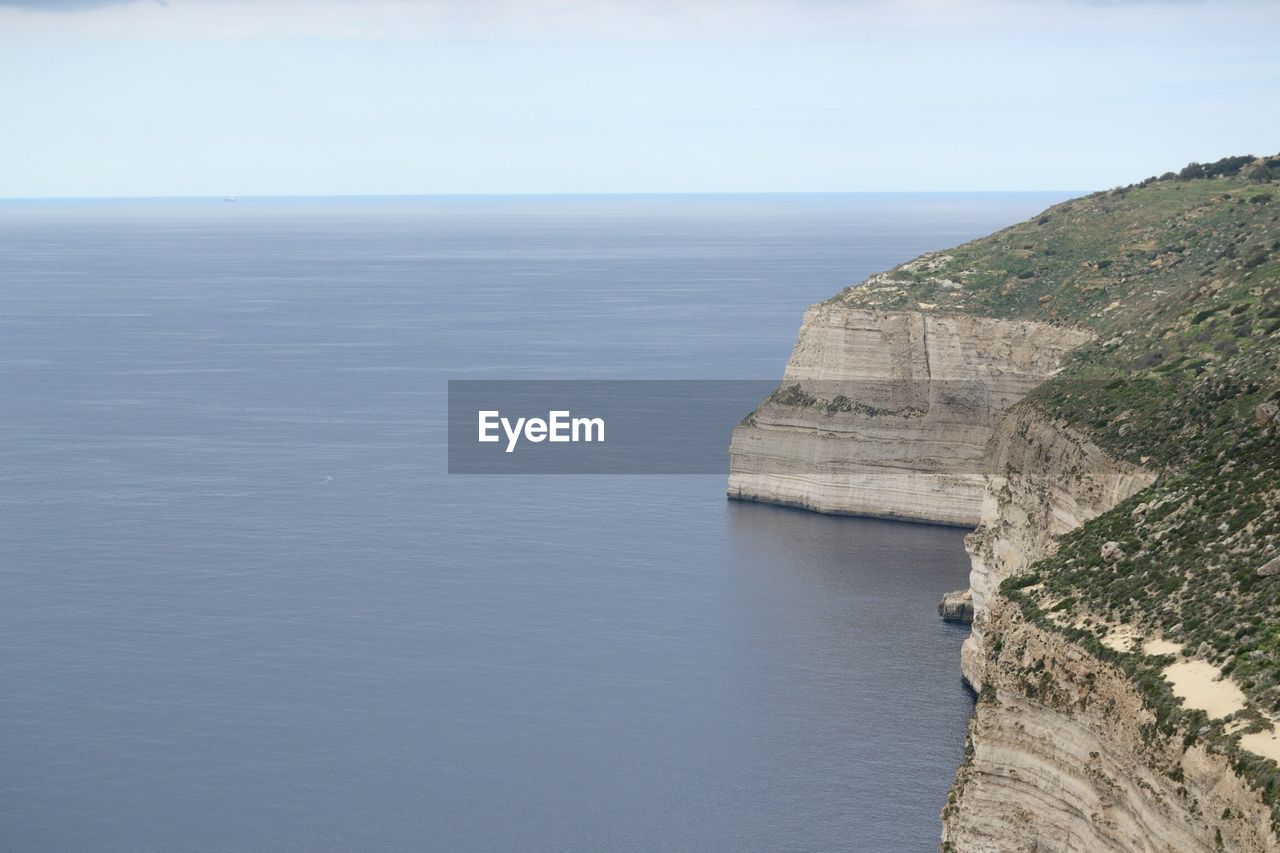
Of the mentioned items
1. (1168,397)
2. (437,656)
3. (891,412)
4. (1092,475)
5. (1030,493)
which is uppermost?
(1168,397)

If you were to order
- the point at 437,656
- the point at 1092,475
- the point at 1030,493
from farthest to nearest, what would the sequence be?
1. the point at 437,656
2. the point at 1030,493
3. the point at 1092,475

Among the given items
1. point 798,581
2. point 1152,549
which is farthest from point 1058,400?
point 1152,549

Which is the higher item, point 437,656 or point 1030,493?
point 1030,493

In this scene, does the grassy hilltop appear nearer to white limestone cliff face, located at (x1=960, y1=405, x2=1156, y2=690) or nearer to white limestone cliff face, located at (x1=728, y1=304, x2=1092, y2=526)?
white limestone cliff face, located at (x1=960, y1=405, x2=1156, y2=690)

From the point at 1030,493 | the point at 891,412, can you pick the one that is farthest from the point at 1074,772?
the point at 891,412

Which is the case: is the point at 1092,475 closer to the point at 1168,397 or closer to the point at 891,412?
the point at 1168,397

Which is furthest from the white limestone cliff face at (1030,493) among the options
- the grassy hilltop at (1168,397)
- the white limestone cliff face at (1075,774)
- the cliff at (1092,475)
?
the white limestone cliff face at (1075,774)

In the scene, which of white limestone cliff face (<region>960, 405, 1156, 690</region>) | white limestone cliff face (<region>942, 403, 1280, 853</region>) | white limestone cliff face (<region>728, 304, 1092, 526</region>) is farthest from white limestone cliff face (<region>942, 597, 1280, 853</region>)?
white limestone cliff face (<region>728, 304, 1092, 526</region>)
